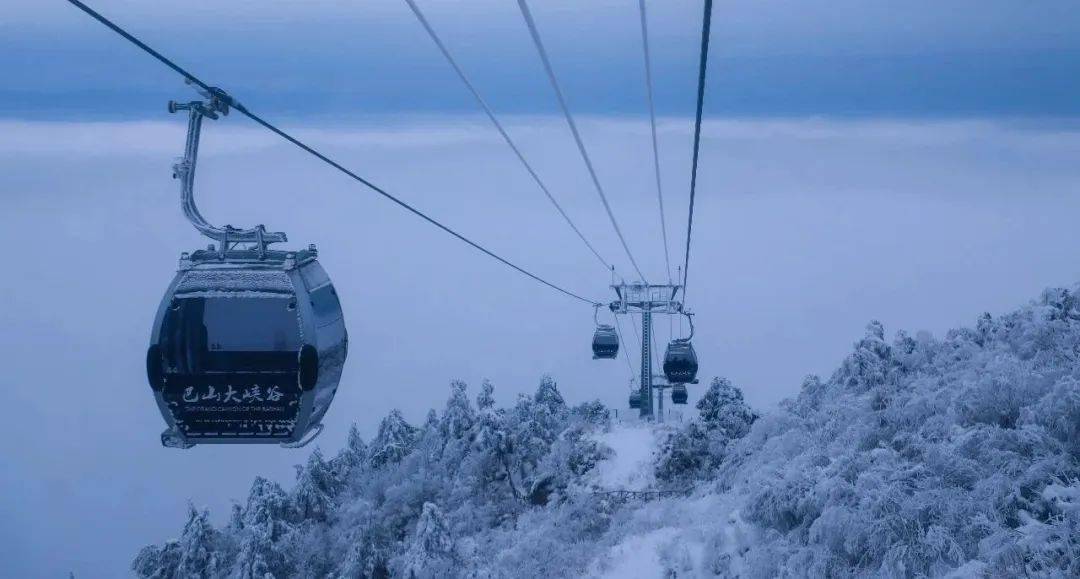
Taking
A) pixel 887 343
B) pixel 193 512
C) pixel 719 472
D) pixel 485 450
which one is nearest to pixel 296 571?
pixel 193 512

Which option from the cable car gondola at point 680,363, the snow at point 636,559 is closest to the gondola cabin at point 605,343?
the cable car gondola at point 680,363

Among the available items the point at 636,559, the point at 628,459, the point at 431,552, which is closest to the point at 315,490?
Answer: the point at 431,552

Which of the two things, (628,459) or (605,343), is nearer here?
(605,343)

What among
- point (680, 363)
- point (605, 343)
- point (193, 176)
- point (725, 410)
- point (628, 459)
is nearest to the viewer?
point (193, 176)

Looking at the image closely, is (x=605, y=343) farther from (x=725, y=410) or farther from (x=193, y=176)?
(x=193, y=176)

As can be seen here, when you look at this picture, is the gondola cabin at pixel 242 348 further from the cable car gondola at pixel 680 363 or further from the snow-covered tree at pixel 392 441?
the snow-covered tree at pixel 392 441

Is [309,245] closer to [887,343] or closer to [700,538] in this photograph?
[700,538]
